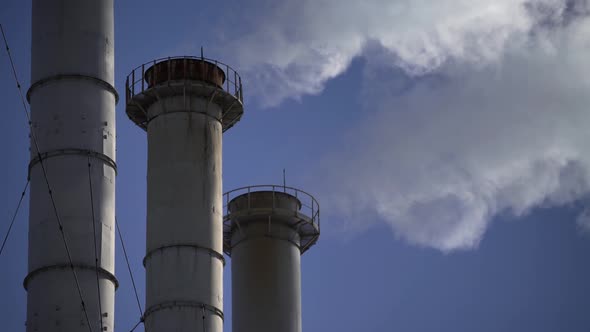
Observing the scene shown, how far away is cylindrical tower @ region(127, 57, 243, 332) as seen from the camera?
56.3 metres

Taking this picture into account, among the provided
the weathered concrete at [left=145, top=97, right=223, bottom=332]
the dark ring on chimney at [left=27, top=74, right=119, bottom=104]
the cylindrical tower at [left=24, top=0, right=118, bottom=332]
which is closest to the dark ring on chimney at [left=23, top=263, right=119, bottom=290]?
the cylindrical tower at [left=24, top=0, right=118, bottom=332]

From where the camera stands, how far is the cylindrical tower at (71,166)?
4803cm

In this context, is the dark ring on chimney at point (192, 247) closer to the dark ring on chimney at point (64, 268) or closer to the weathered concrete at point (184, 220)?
the weathered concrete at point (184, 220)

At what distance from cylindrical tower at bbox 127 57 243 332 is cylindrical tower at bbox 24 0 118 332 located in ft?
22.1

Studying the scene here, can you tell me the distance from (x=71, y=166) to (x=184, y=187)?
28.4 feet

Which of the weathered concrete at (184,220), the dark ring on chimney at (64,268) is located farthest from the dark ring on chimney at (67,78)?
the weathered concrete at (184,220)

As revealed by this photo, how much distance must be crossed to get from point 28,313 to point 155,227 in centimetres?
1017

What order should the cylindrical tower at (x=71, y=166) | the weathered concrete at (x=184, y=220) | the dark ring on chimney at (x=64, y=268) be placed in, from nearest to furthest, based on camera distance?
1. the cylindrical tower at (x=71, y=166)
2. the dark ring on chimney at (x=64, y=268)
3. the weathered concrete at (x=184, y=220)

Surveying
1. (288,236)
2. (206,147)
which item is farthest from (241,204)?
(206,147)

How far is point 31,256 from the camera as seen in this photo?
4888cm

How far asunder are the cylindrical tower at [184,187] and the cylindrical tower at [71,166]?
22.1ft

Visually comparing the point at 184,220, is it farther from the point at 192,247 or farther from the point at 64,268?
the point at 64,268

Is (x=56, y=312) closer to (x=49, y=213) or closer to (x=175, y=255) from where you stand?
(x=49, y=213)

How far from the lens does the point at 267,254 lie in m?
64.6
